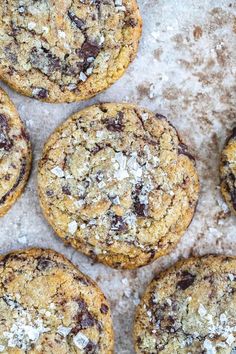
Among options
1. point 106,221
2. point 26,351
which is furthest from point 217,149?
point 26,351

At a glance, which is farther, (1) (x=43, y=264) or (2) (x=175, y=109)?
(2) (x=175, y=109)

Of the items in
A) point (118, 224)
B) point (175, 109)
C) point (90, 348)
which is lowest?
point (90, 348)

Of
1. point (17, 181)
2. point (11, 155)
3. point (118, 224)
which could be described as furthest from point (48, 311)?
point (11, 155)

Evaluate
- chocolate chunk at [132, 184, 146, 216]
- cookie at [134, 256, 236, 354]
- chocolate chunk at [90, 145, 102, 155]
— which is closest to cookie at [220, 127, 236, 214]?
cookie at [134, 256, 236, 354]

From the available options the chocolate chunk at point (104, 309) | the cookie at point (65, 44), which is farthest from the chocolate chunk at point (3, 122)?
the chocolate chunk at point (104, 309)

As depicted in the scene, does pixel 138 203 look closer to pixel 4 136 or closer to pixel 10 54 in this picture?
pixel 4 136

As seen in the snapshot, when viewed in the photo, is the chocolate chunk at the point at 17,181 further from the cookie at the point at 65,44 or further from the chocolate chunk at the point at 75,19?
the chocolate chunk at the point at 75,19
